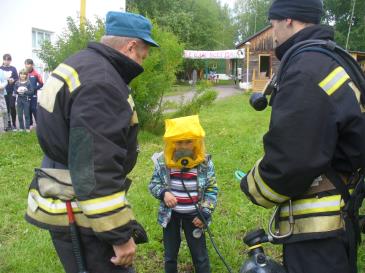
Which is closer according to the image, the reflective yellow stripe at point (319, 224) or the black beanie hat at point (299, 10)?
the reflective yellow stripe at point (319, 224)

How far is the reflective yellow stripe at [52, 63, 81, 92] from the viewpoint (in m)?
2.18

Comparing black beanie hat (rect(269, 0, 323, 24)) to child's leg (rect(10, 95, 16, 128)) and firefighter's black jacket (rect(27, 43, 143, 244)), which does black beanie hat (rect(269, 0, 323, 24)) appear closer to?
firefighter's black jacket (rect(27, 43, 143, 244))

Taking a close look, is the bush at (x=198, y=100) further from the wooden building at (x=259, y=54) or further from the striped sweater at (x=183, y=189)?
the wooden building at (x=259, y=54)

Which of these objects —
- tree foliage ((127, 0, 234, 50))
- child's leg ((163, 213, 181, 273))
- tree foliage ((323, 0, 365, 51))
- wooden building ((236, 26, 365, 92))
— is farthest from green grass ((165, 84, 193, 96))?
tree foliage ((323, 0, 365, 51))

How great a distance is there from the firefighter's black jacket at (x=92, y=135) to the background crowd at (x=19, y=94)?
8.73 meters

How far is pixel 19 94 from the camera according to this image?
10438 mm

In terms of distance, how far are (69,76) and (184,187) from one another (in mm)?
1611

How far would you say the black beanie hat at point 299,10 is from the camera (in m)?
2.28

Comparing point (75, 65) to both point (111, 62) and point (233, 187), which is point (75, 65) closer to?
point (111, 62)

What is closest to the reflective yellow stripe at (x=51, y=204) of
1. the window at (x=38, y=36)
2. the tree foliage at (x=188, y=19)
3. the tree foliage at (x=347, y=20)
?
the window at (x=38, y=36)

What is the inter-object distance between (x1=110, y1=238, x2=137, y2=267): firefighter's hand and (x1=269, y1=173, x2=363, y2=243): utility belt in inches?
30.6

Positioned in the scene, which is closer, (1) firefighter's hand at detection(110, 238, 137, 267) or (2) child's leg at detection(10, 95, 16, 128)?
(1) firefighter's hand at detection(110, 238, 137, 267)

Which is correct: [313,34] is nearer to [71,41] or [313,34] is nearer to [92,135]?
[92,135]

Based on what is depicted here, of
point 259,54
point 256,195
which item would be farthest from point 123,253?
point 259,54
